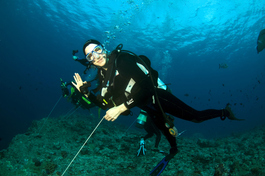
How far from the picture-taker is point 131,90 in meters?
2.69

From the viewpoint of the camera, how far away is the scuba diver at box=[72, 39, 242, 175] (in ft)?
7.98

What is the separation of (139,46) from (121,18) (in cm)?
898

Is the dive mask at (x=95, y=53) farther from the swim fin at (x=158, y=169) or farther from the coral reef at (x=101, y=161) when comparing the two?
the swim fin at (x=158, y=169)

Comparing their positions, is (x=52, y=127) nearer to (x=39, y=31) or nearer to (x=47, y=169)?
(x=47, y=169)

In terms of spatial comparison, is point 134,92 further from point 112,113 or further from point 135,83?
point 112,113

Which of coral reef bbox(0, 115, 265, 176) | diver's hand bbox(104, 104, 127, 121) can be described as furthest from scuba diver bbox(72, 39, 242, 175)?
coral reef bbox(0, 115, 265, 176)

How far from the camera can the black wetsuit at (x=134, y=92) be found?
2.43 meters

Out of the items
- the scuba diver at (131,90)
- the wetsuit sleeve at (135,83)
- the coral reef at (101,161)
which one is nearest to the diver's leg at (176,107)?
the scuba diver at (131,90)

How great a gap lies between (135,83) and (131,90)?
0.56ft

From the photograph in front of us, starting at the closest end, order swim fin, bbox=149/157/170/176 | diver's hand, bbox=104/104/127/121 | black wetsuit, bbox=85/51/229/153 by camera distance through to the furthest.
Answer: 1. diver's hand, bbox=104/104/127/121
2. black wetsuit, bbox=85/51/229/153
3. swim fin, bbox=149/157/170/176

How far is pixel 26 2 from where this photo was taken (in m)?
23.6

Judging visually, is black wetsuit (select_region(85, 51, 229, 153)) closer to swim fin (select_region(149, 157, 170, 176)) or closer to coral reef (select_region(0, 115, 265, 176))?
swim fin (select_region(149, 157, 170, 176))

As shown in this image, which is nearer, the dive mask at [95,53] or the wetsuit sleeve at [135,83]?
the wetsuit sleeve at [135,83]

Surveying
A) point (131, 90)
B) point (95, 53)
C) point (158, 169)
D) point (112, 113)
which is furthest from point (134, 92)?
point (158, 169)
